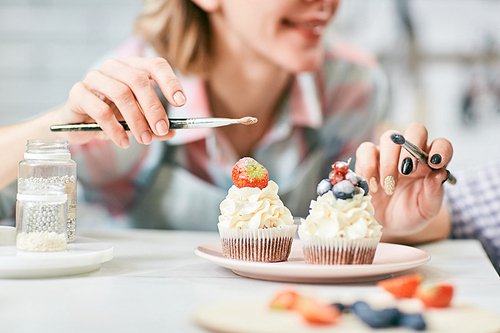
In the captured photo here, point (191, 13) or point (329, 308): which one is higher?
point (191, 13)

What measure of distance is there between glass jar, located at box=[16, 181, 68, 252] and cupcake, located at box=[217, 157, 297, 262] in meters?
0.29

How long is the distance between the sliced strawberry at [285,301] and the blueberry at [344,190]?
32cm

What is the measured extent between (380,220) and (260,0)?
1.26m

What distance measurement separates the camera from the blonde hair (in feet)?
7.29

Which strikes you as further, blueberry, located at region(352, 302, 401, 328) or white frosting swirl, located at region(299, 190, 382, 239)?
white frosting swirl, located at region(299, 190, 382, 239)

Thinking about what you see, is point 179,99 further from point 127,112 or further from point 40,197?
point 40,197

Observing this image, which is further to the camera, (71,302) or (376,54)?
(376,54)

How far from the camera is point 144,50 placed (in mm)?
2324

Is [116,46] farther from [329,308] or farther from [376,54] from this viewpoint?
[329,308]

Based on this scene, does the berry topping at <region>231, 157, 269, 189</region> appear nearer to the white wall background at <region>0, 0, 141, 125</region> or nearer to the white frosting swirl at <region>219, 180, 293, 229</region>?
the white frosting swirl at <region>219, 180, 293, 229</region>

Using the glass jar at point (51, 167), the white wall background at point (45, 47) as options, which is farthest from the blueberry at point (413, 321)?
the white wall background at point (45, 47)

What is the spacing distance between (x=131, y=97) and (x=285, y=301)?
66 centimetres

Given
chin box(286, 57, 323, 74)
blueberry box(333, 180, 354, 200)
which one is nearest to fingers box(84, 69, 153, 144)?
blueberry box(333, 180, 354, 200)

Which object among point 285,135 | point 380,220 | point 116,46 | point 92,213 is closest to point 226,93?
point 285,135
